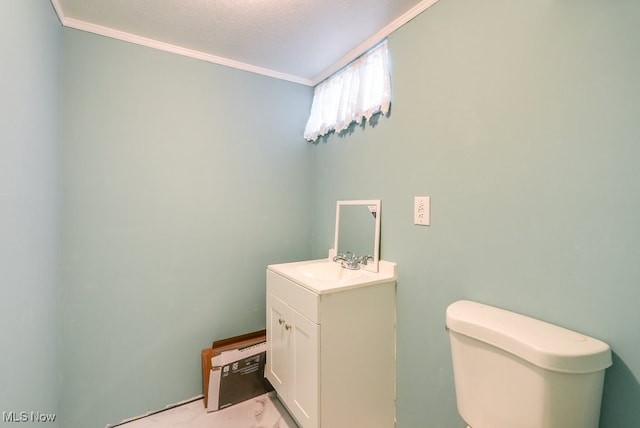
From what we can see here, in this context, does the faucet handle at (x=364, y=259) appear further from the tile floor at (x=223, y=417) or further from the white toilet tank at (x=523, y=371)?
the tile floor at (x=223, y=417)

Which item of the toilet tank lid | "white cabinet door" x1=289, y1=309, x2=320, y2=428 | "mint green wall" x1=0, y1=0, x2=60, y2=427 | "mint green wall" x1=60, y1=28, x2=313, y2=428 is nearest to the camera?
the toilet tank lid

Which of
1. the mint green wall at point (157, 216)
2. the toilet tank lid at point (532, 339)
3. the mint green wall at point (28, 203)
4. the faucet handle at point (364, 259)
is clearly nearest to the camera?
the toilet tank lid at point (532, 339)

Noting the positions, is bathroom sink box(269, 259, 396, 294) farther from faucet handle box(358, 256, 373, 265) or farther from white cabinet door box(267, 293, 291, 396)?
white cabinet door box(267, 293, 291, 396)

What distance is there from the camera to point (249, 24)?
1.46 metres

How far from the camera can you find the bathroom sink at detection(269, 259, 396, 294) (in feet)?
4.24

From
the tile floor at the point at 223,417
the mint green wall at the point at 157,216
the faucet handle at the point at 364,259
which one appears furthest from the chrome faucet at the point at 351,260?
the tile floor at the point at 223,417

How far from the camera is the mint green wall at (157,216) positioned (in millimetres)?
1474

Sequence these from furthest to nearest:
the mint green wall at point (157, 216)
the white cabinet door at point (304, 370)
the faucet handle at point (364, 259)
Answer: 1. the faucet handle at point (364, 259)
2. the mint green wall at point (157, 216)
3. the white cabinet door at point (304, 370)

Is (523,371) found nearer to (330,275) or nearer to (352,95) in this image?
(330,275)

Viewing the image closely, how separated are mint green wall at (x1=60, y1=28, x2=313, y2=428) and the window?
0.25m

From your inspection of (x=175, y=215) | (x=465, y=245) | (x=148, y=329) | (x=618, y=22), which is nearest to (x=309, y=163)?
(x=175, y=215)

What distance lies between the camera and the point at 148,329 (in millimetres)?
1638

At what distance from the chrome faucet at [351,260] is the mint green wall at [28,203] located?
4.61 ft

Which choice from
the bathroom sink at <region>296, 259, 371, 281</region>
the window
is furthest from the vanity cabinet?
the window
